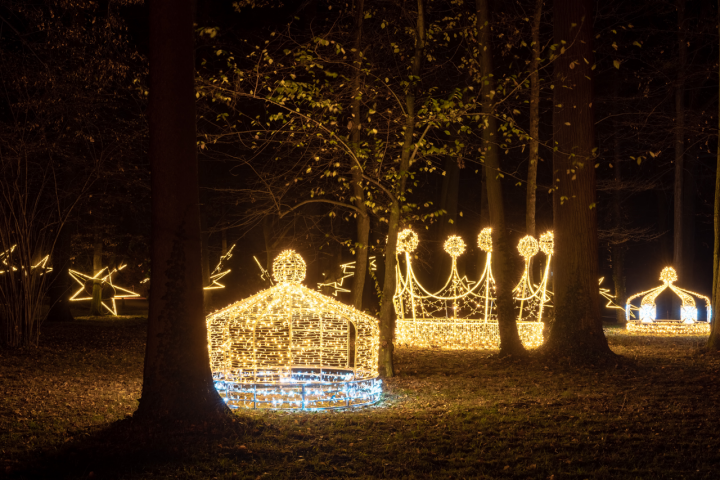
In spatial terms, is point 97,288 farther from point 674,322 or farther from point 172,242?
point 674,322

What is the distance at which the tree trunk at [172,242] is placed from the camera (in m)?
6.74

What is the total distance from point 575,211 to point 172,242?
8268 mm

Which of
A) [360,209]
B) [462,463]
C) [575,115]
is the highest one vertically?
[575,115]

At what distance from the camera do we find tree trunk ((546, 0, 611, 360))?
12.3m

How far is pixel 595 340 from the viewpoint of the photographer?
12211mm

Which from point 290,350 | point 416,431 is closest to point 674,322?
point 290,350

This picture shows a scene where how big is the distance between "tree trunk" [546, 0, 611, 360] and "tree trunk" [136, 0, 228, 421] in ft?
24.8

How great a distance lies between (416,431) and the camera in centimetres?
714

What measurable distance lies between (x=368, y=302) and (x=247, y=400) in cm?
1621

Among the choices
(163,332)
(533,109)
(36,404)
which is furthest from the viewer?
(533,109)

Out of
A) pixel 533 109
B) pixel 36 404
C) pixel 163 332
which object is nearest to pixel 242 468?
pixel 163 332

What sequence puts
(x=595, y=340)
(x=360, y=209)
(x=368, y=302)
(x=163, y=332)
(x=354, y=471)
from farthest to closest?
(x=368, y=302) → (x=360, y=209) → (x=595, y=340) → (x=163, y=332) → (x=354, y=471)

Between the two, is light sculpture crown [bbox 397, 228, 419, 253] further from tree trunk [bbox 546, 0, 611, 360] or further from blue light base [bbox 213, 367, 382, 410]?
blue light base [bbox 213, 367, 382, 410]

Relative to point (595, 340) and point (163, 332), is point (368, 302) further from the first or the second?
point (163, 332)
